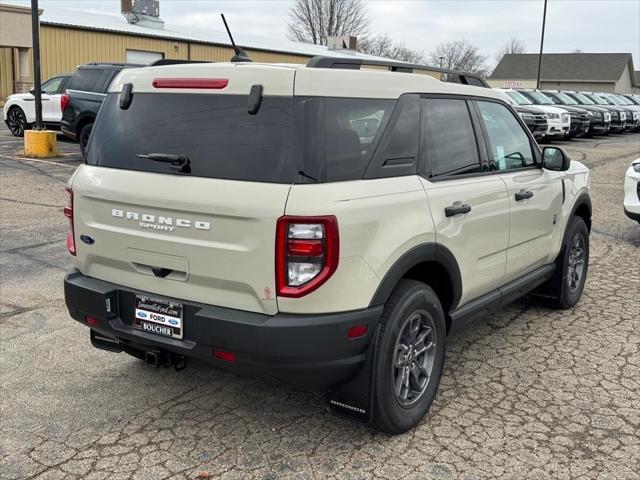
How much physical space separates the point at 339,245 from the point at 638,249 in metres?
6.15

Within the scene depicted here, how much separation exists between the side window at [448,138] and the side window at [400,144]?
0.10 m

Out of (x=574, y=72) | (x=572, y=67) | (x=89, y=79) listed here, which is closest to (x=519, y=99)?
(x=89, y=79)

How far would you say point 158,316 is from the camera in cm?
324

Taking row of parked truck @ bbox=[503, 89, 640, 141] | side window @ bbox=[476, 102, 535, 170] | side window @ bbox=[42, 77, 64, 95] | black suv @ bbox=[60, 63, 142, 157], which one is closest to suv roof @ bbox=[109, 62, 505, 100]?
side window @ bbox=[476, 102, 535, 170]

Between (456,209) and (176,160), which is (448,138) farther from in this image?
(176,160)

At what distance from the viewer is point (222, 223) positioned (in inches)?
118

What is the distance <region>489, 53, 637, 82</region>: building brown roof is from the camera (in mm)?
70688

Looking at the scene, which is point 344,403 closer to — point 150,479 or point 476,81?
point 150,479

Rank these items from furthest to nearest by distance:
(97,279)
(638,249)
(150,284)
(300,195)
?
(638,249) → (97,279) → (150,284) → (300,195)

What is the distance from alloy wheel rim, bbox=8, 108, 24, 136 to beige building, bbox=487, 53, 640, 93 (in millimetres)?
60364

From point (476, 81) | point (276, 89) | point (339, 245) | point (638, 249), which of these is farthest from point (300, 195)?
point (638, 249)

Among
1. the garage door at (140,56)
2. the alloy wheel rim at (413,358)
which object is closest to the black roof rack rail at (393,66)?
the alloy wheel rim at (413,358)

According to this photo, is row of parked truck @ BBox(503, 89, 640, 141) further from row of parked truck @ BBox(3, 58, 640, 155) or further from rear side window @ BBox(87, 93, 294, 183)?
rear side window @ BBox(87, 93, 294, 183)

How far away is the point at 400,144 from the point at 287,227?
2.97 feet
